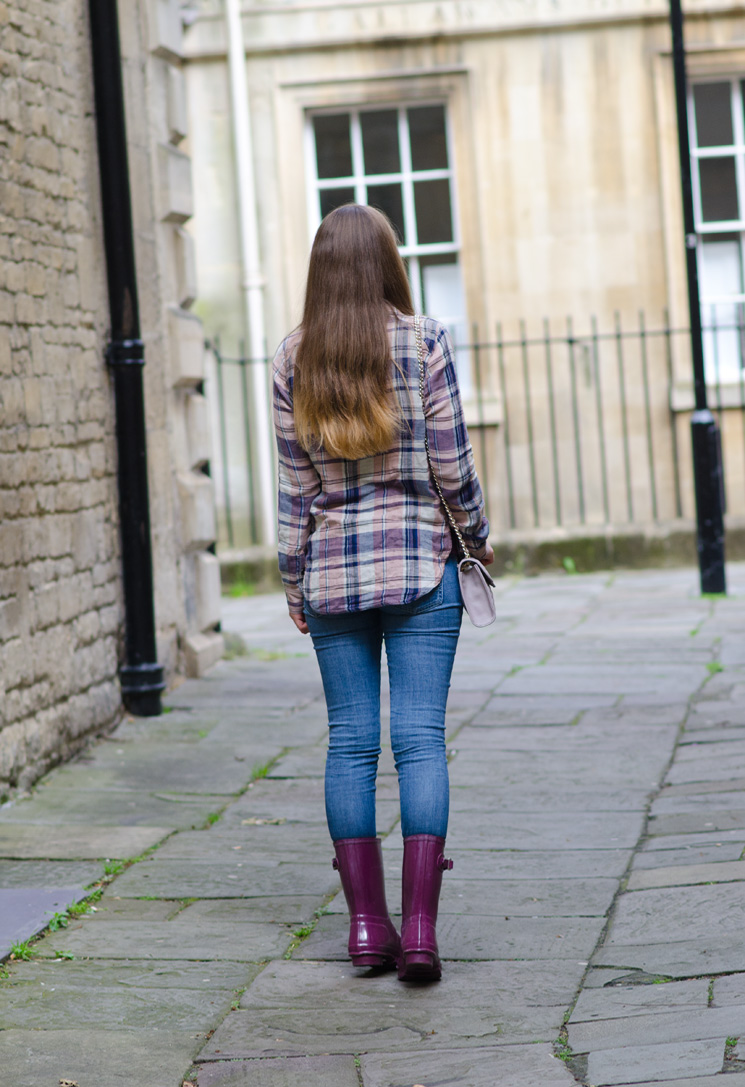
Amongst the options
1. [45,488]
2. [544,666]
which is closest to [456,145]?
[544,666]

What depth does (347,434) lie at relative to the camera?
3.20 metres

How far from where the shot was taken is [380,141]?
1208cm

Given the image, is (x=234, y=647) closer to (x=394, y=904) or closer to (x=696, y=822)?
(x=696, y=822)

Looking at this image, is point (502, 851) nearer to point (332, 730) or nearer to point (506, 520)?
point (332, 730)

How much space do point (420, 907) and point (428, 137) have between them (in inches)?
382

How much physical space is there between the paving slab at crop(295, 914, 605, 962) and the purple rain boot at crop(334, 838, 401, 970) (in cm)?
14

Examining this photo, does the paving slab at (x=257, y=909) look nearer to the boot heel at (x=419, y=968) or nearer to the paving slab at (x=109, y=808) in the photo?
the boot heel at (x=419, y=968)

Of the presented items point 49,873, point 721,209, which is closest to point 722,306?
point 721,209

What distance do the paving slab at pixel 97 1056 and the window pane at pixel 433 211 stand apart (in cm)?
982

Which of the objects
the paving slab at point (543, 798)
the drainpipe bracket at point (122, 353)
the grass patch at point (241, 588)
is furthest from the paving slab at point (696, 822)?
the grass patch at point (241, 588)

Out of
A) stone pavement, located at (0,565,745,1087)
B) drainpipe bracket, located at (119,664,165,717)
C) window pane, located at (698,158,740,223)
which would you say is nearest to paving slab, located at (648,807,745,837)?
stone pavement, located at (0,565,745,1087)

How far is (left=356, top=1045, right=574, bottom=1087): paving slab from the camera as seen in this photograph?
2660 mm

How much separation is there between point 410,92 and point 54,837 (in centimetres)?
860

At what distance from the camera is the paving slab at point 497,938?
3.38 meters
